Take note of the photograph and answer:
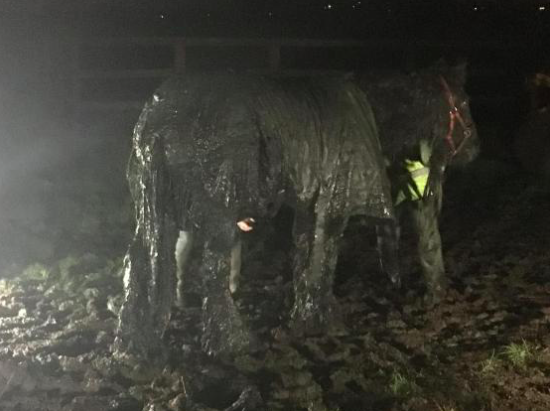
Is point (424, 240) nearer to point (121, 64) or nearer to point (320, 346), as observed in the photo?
point (320, 346)

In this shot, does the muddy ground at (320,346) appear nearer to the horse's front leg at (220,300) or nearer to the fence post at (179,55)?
the horse's front leg at (220,300)

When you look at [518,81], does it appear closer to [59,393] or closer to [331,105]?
[331,105]

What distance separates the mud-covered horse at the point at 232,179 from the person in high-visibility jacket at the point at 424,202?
466 mm

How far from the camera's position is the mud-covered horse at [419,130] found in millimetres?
5359

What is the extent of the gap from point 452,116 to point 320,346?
204 cm

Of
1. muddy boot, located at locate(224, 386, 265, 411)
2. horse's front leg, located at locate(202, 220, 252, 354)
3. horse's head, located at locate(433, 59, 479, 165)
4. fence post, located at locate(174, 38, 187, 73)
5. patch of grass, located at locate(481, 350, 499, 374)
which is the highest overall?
fence post, located at locate(174, 38, 187, 73)

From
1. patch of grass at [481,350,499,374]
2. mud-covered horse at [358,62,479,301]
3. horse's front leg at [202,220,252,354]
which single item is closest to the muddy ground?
patch of grass at [481,350,499,374]

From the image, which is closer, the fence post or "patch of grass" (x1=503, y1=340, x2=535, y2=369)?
"patch of grass" (x1=503, y1=340, x2=535, y2=369)

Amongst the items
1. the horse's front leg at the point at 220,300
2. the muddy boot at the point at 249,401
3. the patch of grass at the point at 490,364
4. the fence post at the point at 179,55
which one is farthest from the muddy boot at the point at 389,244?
the fence post at the point at 179,55

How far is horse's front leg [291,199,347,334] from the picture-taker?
5.07m

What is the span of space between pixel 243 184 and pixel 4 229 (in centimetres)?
440

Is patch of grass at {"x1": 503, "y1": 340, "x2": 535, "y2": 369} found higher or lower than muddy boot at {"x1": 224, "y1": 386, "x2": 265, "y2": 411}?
higher

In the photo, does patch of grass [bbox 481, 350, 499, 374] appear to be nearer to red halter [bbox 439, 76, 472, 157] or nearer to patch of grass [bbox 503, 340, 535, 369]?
patch of grass [bbox 503, 340, 535, 369]

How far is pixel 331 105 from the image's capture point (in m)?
4.95
